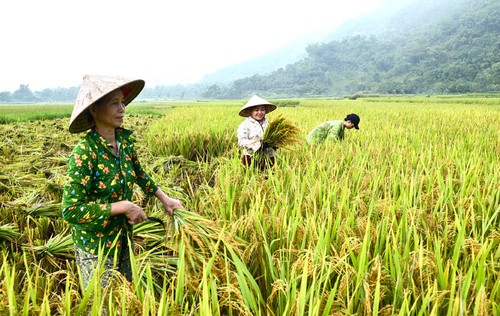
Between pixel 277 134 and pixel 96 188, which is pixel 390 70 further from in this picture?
pixel 96 188

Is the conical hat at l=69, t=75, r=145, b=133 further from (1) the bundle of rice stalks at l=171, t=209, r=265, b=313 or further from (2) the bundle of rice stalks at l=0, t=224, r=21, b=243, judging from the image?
(2) the bundle of rice stalks at l=0, t=224, r=21, b=243

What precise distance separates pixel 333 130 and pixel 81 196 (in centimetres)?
347

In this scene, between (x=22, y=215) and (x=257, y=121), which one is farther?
(x=257, y=121)

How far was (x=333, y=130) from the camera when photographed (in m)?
4.20

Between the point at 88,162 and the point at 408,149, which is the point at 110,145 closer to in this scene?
the point at 88,162

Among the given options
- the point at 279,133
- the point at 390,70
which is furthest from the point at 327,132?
the point at 390,70

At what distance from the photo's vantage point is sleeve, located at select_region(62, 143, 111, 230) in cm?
125

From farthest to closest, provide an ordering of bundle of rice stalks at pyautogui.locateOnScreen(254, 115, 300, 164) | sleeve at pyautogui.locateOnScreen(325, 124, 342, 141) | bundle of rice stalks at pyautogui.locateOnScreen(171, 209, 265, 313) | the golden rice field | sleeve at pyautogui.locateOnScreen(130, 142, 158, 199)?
1. sleeve at pyautogui.locateOnScreen(325, 124, 342, 141)
2. bundle of rice stalks at pyautogui.locateOnScreen(254, 115, 300, 164)
3. sleeve at pyautogui.locateOnScreen(130, 142, 158, 199)
4. bundle of rice stalks at pyautogui.locateOnScreen(171, 209, 265, 313)
5. the golden rice field

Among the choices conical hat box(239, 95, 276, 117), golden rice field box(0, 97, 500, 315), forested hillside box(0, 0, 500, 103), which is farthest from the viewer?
forested hillside box(0, 0, 500, 103)

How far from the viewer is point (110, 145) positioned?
4.69 feet

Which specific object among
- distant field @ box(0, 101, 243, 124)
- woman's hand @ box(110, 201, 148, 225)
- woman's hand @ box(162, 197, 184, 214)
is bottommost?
woman's hand @ box(162, 197, 184, 214)

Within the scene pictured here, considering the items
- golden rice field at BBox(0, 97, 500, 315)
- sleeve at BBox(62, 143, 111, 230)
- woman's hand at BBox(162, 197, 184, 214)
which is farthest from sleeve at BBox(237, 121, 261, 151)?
sleeve at BBox(62, 143, 111, 230)

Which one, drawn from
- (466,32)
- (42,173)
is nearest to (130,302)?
(42,173)

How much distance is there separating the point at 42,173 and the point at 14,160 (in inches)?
31.4
